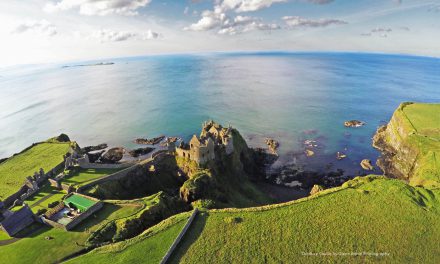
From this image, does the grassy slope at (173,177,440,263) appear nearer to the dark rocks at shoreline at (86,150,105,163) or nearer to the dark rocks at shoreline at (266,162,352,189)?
Result: the dark rocks at shoreline at (266,162,352,189)

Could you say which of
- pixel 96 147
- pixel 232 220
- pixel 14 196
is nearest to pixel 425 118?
pixel 232 220

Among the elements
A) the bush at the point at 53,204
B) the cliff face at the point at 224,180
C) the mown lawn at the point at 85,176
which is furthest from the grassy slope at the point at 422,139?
the bush at the point at 53,204

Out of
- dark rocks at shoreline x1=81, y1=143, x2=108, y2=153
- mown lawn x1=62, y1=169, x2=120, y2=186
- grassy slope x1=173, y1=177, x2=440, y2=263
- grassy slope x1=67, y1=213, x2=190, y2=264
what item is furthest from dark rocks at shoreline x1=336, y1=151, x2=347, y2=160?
dark rocks at shoreline x1=81, y1=143, x2=108, y2=153

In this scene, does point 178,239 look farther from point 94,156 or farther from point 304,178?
point 94,156

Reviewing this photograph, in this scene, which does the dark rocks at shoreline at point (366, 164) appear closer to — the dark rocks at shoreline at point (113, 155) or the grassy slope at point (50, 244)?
the grassy slope at point (50, 244)

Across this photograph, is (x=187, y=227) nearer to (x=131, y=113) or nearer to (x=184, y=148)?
(x=184, y=148)
